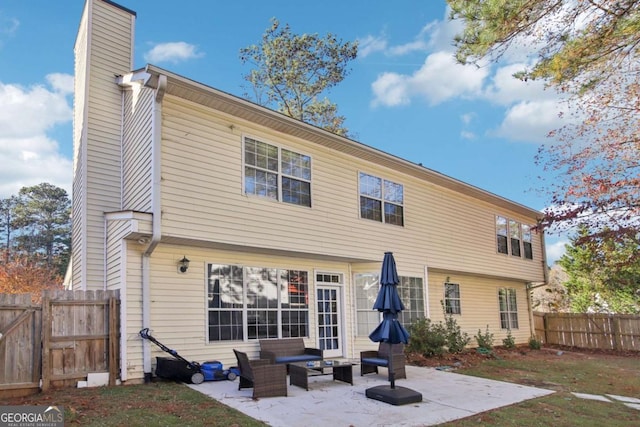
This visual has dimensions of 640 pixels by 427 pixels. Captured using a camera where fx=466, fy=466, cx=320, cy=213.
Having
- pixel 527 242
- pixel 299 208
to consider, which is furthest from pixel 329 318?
pixel 527 242

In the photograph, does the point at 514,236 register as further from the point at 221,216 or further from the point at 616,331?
the point at 221,216

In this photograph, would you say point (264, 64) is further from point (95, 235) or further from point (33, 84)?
point (95, 235)

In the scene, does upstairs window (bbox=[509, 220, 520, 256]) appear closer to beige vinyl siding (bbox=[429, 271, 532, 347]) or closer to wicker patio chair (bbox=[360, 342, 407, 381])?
beige vinyl siding (bbox=[429, 271, 532, 347])

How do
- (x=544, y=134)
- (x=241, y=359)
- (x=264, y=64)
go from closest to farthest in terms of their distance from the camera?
(x=241, y=359) → (x=544, y=134) → (x=264, y=64)

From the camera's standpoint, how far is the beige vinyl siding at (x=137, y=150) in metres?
9.03

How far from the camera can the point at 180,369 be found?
8.29m

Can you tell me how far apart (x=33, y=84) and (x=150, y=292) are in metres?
19.9

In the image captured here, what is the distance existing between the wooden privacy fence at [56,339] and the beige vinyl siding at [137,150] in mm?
2042

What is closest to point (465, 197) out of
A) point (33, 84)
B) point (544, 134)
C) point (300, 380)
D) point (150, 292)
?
point (544, 134)

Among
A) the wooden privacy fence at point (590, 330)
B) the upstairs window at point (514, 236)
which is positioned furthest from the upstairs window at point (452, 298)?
the wooden privacy fence at point (590, 330)

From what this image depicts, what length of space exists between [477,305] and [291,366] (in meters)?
10.9

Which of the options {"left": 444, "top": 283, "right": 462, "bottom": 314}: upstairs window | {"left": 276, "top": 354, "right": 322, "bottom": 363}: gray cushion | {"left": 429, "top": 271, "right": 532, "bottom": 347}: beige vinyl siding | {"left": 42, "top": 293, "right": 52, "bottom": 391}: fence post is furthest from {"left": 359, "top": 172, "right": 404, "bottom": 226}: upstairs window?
{"left": 42, "top": 293, "right": 52, "bottom": 391}: fence post

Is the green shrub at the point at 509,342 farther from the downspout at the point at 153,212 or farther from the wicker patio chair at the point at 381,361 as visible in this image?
the downspout at the point at 153,212

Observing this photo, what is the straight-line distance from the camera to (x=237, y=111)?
982 centimetres
